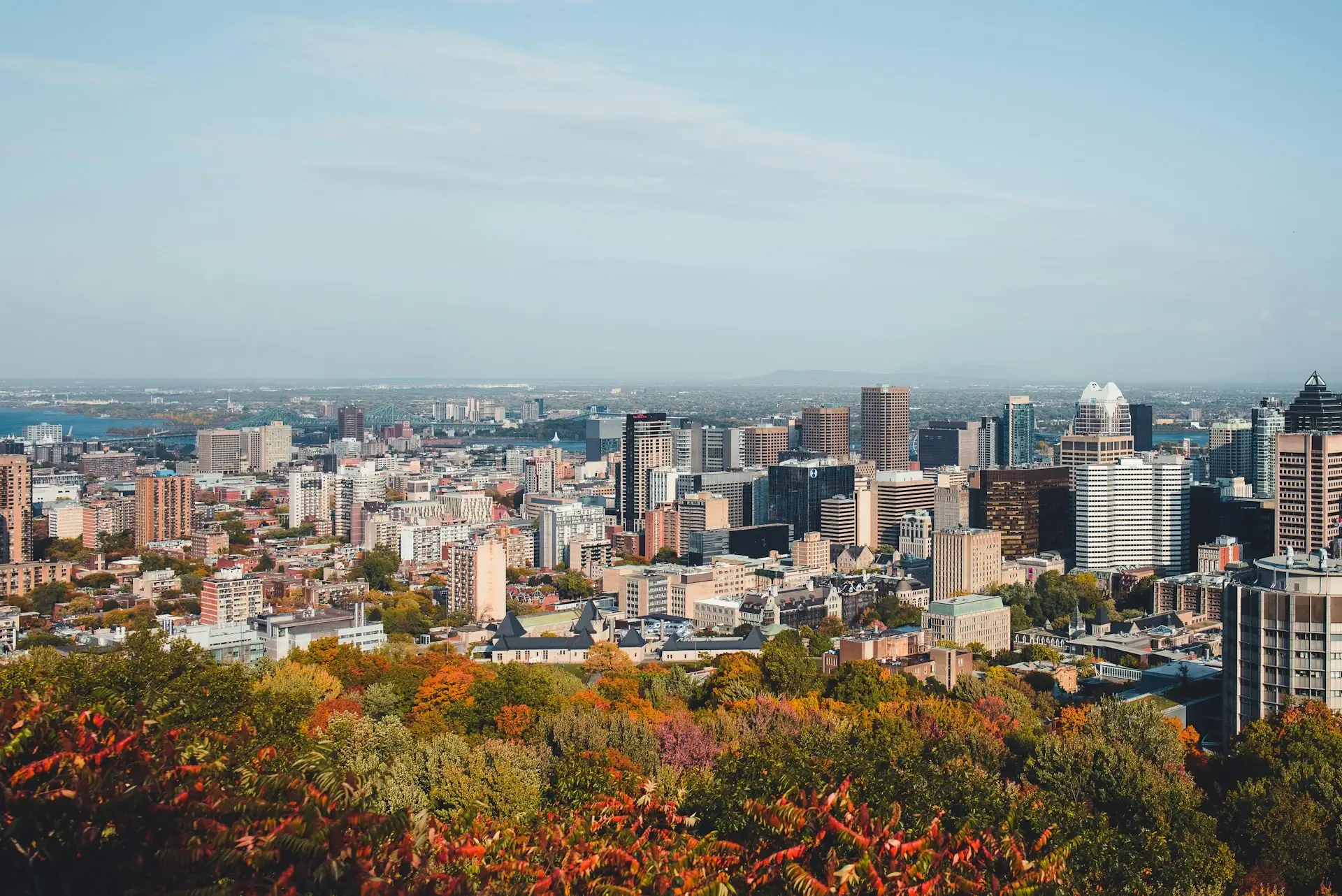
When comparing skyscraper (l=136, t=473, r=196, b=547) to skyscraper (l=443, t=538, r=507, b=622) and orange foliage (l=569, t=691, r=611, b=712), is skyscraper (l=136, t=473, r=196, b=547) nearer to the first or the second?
skyscraper (l=443, t=538, r=507, b=622)

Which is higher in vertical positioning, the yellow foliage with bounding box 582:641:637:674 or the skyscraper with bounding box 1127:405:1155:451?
the skyscraper with bounding box 1127:405:1155:451

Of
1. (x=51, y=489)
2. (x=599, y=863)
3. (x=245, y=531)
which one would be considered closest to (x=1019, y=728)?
(x=599, y=863)

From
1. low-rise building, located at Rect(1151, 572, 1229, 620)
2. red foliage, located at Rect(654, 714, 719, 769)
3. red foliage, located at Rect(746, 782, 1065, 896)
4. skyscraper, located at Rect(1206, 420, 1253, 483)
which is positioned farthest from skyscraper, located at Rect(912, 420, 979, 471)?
red foliage, located at Rect(746, 782, 1065, 896)

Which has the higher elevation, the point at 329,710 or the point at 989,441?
the point at 989,441

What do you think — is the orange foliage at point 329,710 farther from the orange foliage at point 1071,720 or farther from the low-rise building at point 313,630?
the low-rise building at point 313,630

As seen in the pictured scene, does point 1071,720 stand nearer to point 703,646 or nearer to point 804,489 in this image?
point 703,646

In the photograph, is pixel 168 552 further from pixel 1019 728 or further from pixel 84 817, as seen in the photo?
pixel 84 817

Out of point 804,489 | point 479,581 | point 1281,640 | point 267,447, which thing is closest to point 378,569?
point 479,581

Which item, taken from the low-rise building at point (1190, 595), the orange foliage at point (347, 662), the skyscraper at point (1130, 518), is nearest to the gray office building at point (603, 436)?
the skyscraper at point (1130, 518)
